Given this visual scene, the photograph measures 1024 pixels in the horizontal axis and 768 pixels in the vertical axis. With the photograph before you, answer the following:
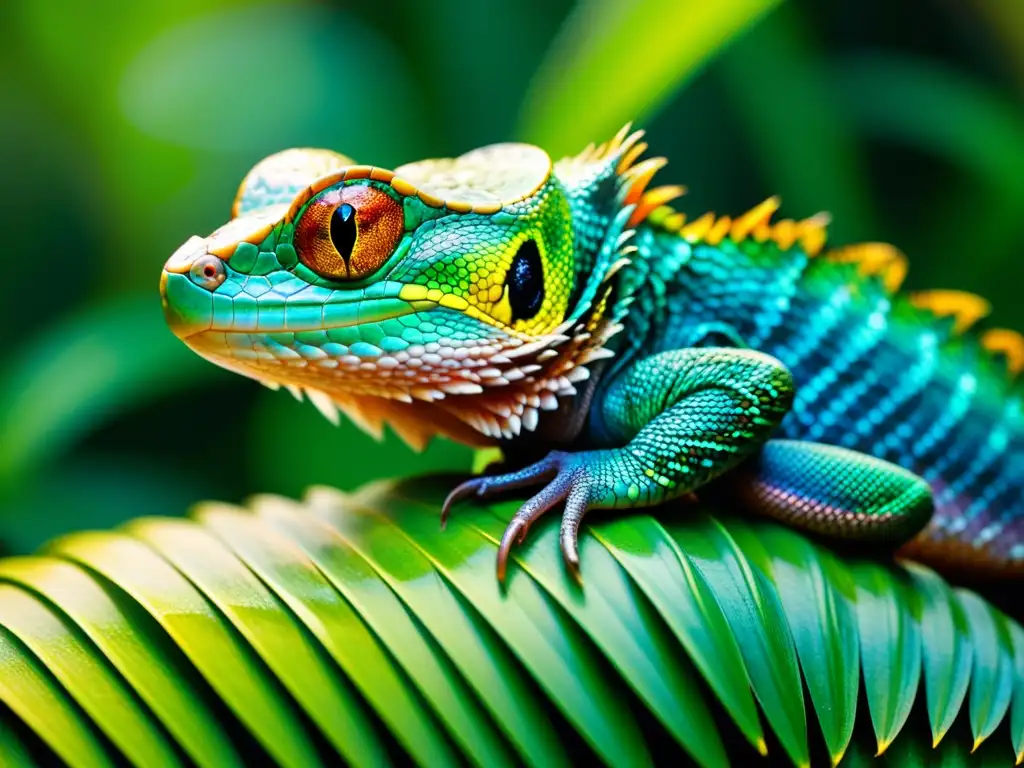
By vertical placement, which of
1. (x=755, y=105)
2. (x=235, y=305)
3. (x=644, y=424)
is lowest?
(x=644, y=424)

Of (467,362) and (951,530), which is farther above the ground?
(467,362)

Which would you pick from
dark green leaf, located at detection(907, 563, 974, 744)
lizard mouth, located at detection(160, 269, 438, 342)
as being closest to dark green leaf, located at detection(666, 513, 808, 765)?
dark green leaf, located at detection(907, 563, 974, 744)

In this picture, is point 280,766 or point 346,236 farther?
point 346,236

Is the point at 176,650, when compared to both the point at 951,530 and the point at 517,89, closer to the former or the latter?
the point at 951,530

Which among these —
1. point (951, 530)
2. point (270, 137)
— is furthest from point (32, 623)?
point (270, 137)

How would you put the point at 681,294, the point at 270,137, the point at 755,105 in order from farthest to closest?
the point at 270,137
the point at 755,105
the point at 681,294

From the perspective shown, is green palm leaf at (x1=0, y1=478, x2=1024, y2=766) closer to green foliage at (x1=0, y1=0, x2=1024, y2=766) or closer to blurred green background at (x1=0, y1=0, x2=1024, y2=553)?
green foliage at (x1=0, y1=0, x2=1024, y2=766)

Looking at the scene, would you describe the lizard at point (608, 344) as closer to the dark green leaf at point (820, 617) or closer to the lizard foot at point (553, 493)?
the lizard foot at point (553, 493)

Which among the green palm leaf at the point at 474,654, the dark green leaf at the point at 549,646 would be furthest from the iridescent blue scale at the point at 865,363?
the dark green leaf at the point at 549,646
